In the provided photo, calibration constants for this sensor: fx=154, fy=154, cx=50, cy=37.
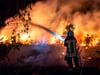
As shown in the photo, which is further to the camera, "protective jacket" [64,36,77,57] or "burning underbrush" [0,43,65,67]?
"burning underbrush" [0,43,65,67]

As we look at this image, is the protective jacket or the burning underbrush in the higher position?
the protective jacket

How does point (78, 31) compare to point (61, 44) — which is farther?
point (78, 31)

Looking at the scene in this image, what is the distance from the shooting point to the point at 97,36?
76.0ft

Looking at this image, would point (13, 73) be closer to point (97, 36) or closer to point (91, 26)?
point (97, 36)

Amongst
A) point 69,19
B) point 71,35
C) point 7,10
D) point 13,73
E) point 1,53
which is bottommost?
point 13,73

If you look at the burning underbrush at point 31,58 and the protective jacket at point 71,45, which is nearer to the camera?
the protective jacket at point 71,45

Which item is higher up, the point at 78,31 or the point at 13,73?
the point at 78,31

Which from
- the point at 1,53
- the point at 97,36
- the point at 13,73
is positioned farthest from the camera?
the point at 97,36

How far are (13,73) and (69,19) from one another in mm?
18964

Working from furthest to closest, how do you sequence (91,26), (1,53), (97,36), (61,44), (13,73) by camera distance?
(91,26) → (97,36) → (61,44) → (1,53) → (13,73)

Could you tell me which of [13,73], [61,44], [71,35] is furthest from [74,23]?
[13,73]

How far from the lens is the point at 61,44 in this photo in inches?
823

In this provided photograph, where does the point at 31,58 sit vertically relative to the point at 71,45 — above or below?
below

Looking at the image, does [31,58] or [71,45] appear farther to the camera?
[31,58]
